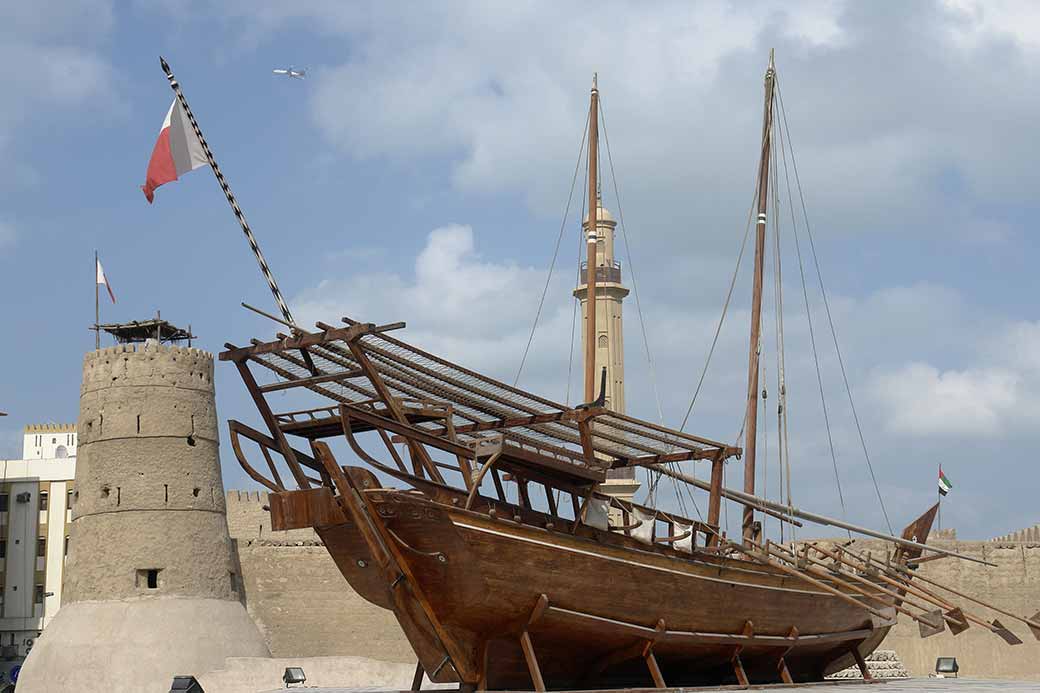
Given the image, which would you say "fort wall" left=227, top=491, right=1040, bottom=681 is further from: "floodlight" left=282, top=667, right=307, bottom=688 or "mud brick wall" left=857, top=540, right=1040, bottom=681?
"floodlight" left=282, top=667, right=307, bottom=688

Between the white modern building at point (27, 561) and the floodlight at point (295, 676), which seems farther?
the white modern building at point (27, 561)

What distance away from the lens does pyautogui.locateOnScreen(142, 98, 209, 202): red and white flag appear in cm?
1636

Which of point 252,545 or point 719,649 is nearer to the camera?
point 719,649

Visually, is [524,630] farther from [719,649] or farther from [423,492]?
[719,649]

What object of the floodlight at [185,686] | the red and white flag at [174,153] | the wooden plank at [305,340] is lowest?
the floodlight at [185,686]

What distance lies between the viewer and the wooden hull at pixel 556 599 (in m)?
13.1

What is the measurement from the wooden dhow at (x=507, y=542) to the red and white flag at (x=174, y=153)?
352 cm

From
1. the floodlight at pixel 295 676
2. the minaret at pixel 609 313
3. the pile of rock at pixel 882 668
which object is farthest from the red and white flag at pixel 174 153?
the minaret at pixel 609 313

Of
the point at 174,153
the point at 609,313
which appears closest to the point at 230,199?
the point at 174,153

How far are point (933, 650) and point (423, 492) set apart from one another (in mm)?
22209

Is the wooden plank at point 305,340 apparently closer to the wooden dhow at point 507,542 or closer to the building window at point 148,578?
the wooden dhow at point 507,542

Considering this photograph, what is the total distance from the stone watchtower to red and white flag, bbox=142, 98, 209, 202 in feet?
37.2

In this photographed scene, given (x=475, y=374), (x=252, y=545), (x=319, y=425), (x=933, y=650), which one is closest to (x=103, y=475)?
(x=252, y=545)

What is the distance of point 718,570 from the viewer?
51.4ft
